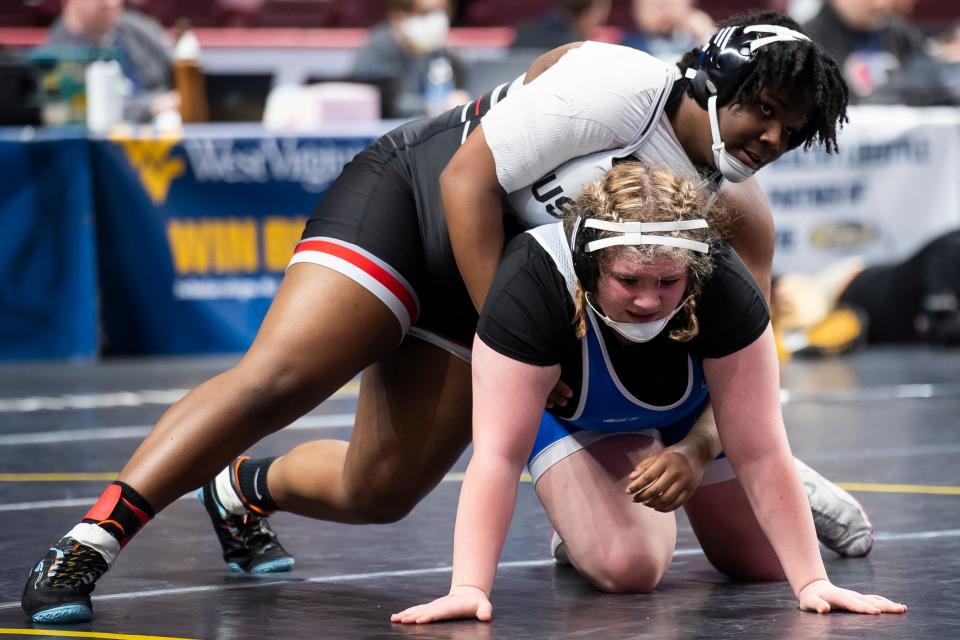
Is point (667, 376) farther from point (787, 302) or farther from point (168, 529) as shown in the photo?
point (787, 302)

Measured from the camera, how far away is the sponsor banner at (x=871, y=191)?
7.97 metres

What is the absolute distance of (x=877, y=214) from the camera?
812 centimetres

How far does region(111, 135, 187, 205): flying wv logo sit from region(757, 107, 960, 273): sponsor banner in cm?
285

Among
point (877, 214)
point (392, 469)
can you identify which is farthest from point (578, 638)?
point (877, 214)

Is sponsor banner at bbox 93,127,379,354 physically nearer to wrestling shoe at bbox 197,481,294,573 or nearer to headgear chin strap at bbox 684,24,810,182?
wrestling shoe at bbox 197,481,294,573

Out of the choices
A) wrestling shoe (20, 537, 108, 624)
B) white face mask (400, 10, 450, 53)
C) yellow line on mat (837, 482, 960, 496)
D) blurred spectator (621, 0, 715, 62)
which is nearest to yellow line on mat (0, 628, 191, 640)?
wrestling shoe (20, 537, 108, 624)

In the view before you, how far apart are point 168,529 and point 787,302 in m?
4.39

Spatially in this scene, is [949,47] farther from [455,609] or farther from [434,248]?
[455,609]

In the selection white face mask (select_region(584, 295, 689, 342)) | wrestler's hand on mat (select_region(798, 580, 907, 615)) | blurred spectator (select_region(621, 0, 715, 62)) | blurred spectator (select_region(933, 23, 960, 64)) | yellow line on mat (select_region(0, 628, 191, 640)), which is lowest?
wrestler's hand on mat (select_region(798, 580, 907, 615))

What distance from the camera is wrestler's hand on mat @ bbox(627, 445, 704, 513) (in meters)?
2.87

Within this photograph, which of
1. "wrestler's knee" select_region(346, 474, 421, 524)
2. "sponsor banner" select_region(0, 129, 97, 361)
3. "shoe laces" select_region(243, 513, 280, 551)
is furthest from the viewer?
"sponsor banner" select_region(0, 129, 97, 361)

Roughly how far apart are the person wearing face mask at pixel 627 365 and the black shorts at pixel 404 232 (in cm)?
26

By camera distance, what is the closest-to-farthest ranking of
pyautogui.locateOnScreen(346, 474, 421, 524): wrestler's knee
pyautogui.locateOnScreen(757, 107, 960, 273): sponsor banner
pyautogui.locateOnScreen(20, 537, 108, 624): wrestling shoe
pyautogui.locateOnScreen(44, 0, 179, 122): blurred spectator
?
pyautogui.locateOnScreen(20, 537, 108, 624): wrestling shoe < pyautogui.locateOnScreen(346, 474, 421, 524): wrestler's knee < pyautogui.locateOnScreen(757, 107, 960, 273): sponsor banner < pyautogui.locateOnScreen(44, 0, 179, 122): blurred spectator

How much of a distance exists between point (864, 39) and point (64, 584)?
7328 millimetres
